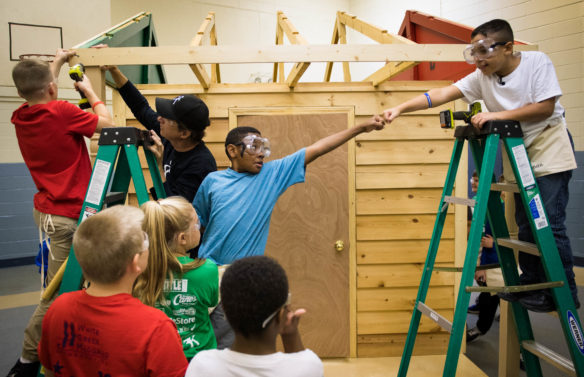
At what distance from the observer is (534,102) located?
7.27 ft

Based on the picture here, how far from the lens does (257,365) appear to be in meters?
1.17

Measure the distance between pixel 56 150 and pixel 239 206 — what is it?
3.22 ft

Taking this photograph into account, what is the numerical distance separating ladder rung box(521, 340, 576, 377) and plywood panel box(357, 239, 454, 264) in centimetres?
135

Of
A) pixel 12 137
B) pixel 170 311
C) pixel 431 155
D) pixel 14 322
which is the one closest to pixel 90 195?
pixel 170 311

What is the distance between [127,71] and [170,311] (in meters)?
2.97

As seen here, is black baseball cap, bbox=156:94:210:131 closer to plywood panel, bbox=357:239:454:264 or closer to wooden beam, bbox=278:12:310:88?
wooden beam, bbox=278:12:310:88

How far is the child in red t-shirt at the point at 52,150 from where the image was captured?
226 cm

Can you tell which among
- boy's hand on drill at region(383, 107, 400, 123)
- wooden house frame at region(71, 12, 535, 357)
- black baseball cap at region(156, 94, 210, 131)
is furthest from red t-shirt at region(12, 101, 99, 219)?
boy's hand on drill at region(383, 107, 400, 123)

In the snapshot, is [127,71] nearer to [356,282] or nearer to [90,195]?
[90,195]

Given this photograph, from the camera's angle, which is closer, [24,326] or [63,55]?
[63,55]

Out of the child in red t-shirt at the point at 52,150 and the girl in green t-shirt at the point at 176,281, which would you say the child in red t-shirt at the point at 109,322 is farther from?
the child in red t-shirt at the point at 52,150

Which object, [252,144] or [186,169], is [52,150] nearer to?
[186,169]

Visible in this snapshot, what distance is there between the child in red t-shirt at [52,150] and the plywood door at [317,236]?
161 cm

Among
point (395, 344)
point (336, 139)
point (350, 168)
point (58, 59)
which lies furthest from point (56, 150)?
point (395, 344)
